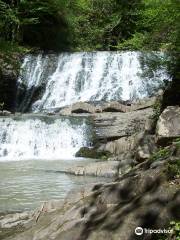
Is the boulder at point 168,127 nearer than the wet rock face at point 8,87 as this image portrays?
Yes

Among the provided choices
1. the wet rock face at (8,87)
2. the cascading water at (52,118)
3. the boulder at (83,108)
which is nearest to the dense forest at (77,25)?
the wet rock face at (8,87)

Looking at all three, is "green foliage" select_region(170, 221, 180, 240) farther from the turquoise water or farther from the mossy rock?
the mossy rock

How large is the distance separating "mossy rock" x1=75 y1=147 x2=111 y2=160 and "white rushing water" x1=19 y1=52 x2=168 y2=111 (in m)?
6.80

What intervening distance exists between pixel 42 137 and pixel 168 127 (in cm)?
657

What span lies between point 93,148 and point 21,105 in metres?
9.28

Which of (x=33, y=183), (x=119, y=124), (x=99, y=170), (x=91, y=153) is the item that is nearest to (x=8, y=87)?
(x=119, y=124)

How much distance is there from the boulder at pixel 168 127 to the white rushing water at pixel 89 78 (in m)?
10.6

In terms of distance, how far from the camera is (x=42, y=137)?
659 inches

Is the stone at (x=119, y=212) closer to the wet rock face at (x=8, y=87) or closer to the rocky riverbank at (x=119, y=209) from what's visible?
the rocky riverbank at (x=119, y=209)

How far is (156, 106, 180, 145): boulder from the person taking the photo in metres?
11.0

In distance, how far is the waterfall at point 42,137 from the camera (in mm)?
16359

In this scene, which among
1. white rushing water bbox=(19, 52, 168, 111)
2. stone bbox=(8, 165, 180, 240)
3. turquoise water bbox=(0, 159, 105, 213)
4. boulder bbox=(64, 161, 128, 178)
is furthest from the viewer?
white rushing water bbox=(19, 52, 168, 111)

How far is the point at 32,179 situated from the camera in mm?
11297

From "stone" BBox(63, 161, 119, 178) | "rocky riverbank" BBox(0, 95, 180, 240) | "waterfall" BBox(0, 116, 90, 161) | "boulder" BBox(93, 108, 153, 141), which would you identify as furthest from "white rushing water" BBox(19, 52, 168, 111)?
"rocky riverbank" BBox(0, 95, 180, 240)
